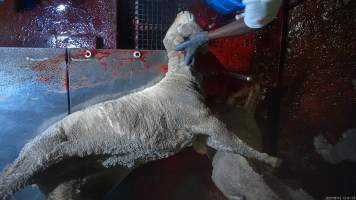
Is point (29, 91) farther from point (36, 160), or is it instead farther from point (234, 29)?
point (234, 29)

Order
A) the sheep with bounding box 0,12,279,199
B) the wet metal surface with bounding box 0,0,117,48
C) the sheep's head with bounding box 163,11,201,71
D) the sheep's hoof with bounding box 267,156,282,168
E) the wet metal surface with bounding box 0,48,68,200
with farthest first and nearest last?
1. the wet metal surface with bounding box 0,0,117,48
2. the wet metal surface with bounding box 0,48,68,200
3. the sheep's head with bounding box 163,11,201,71
4. the sheep's hoof with bounding box 267,156,282,168
5. the sheep with bounding box 0,12,279,199

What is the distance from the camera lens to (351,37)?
171 inches

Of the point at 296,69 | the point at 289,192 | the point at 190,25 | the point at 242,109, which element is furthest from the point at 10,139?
the point at 296,69

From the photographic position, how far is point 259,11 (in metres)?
2.65

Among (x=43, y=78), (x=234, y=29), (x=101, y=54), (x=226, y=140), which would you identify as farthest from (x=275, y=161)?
(x=43, y=78)

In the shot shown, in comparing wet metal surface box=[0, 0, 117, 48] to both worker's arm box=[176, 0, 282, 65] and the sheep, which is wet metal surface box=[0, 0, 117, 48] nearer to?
the sheep

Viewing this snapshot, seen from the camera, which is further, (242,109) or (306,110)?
(306,110)

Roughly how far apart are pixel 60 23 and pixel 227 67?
2186 mm

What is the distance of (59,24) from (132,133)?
221cm

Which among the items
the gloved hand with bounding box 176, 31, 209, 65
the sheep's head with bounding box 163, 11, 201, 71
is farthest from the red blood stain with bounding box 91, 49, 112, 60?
the gloved hand with bounding box 176, 31, 209, 65

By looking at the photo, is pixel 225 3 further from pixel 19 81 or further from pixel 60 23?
pixel 19 81

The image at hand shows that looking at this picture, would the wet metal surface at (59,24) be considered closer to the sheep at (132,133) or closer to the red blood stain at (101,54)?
the red blood stain at (101,54)

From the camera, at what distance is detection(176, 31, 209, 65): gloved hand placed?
9.75ft

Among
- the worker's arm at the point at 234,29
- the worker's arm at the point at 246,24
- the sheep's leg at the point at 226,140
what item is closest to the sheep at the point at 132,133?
the sheep's leg at the point at 226,140
